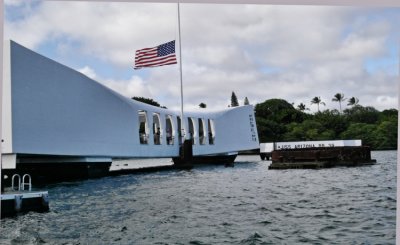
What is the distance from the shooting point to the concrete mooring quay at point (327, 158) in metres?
20.2

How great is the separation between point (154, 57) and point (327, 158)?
395 inches

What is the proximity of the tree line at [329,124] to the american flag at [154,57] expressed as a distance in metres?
7.24

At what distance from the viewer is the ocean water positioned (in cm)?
583

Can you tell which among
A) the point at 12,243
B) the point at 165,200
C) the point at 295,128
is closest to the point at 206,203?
the point at 165,200

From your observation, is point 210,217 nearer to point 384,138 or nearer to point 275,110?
point 384,138

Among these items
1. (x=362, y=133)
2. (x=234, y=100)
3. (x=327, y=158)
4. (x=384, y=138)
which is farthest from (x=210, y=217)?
(x=234, y=100)

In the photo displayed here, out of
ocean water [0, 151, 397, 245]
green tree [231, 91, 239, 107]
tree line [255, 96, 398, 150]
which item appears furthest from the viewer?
green tree [231, 91, 239, 107]

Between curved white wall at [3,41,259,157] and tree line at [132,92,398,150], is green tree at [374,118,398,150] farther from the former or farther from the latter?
curved white wall at [3,41,259,157]

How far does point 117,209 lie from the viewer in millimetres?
7953

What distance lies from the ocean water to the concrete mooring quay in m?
9.09

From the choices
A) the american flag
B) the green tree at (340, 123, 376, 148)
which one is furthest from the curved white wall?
the green tree at (340, 123, 376, 148)

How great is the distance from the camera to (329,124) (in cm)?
2270

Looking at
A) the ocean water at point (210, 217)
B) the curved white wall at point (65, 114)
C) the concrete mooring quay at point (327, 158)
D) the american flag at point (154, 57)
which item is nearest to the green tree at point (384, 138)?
the concrete mooring quay at point (327, 158)

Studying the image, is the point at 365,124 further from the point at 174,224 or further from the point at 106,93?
the point at 174,224
